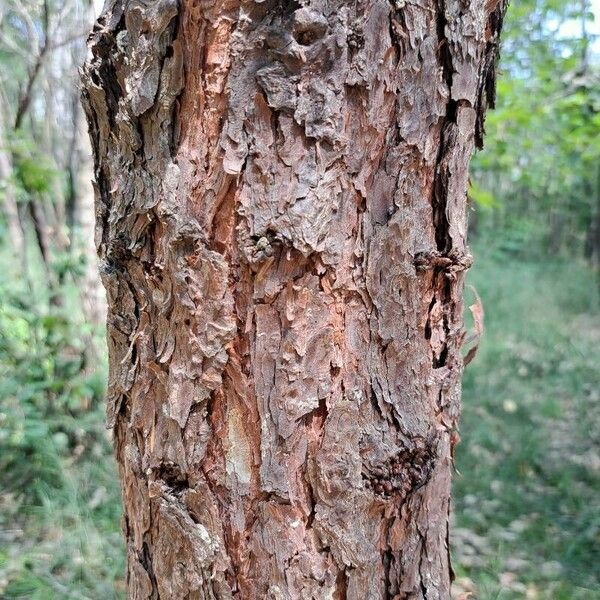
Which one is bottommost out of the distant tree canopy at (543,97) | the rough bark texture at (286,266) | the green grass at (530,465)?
the green grass at (530,465)

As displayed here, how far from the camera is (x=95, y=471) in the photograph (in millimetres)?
2779

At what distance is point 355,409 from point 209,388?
21 cm

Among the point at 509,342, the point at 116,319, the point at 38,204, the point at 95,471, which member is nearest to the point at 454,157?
the point at 116,319

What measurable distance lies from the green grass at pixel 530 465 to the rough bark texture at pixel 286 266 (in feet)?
5.02

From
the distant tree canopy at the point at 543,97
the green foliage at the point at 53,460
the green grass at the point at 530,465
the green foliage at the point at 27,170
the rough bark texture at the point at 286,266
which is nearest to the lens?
the rough bark texture at the point at 286,266

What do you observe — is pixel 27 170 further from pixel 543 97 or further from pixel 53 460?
pixel 543 97

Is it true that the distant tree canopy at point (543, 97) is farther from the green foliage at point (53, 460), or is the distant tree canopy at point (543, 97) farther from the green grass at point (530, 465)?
the green foliage at point (53, 460)

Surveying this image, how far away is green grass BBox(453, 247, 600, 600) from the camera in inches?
93.0

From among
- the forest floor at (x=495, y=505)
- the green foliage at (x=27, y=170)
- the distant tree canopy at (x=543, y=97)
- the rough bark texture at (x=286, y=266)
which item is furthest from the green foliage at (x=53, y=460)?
the distant tree canopy at (x=543, y=97)

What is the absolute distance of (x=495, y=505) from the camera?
9.56 ft

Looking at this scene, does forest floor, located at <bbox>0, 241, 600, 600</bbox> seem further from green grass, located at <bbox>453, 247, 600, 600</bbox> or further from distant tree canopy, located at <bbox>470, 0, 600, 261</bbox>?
distant tree canopy, located at <bbox>470, 0, 600, 261</bbox>

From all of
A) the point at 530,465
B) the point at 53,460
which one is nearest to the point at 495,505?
the point at 530,465

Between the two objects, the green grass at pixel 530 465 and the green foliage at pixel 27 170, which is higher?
the green foliage at pixel 27 170

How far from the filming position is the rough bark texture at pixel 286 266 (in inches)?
29.7
